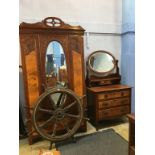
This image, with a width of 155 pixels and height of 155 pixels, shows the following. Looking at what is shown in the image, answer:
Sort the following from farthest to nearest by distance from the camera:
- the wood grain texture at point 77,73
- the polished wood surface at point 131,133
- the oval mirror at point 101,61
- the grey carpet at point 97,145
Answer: the oval mirror at point 101,61 → the wood grain texture at point 77,73 → the grey carpet at point 97,145 → the polished wood surface at point 131,133

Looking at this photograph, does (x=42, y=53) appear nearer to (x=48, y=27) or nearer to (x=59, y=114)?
(x=48, y=27)

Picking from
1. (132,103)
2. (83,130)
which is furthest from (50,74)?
(132,103)

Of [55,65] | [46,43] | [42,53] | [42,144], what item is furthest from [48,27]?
[42,144]

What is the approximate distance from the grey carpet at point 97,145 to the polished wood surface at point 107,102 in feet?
1.00

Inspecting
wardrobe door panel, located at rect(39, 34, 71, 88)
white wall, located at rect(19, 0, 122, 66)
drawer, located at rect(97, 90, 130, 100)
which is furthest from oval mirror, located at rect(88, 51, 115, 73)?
wardrobe door panel, located at rect(39, 34, 71, 88)

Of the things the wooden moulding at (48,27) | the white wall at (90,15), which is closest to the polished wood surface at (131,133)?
the wooden moulding at (48,27)

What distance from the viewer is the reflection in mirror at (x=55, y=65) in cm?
265

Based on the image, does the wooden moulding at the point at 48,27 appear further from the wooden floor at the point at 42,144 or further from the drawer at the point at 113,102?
the wooden floor at the point at 42,144

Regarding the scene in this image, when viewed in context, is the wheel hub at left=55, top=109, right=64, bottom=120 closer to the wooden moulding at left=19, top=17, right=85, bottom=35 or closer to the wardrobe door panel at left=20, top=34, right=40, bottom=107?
the wardrobe door panel at left=20, top=34, right=40, bottom=107

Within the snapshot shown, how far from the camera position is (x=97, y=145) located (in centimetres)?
252

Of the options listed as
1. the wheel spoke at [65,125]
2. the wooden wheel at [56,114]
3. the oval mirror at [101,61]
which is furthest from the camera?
the oval mirror at [101,61]

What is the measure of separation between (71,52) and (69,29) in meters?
0.34

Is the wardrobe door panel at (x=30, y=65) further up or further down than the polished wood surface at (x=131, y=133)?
further up
